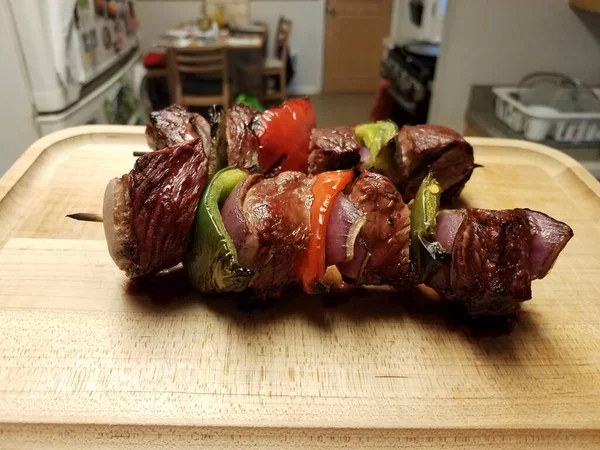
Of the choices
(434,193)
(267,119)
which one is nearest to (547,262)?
(434,193)

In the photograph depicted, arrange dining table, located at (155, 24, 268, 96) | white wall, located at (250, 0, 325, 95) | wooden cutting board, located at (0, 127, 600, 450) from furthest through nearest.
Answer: white wall, located at (250, 0, 325, 95)
dining table, located at (155, 24, 268, 96)
wooden cutting board, located at (0, 127, 600, 450)

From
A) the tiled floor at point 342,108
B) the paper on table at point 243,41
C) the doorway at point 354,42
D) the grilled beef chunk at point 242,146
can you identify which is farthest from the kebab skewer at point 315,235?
the doorway at point 354,42

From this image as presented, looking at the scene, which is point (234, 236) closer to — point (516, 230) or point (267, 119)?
point (267, 119)

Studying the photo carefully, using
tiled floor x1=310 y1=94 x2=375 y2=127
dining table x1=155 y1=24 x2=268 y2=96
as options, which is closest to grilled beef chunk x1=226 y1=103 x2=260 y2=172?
dining table x1=155 y1=24 x2=268 y2=96

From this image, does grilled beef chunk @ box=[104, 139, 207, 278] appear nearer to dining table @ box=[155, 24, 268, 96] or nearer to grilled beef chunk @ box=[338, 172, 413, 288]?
grilled beef chunk @ box=[338, 172, 413, 288]

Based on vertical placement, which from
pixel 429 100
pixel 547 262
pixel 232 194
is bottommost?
pixel 429 100

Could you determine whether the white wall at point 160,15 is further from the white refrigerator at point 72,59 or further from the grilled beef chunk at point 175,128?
the grilled beef chunk at point 175,128
